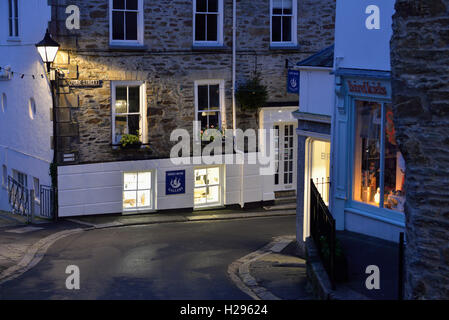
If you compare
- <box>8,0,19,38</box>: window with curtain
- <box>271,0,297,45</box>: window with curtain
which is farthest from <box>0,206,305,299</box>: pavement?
<box>8,0,19,38</box>: window with curtain

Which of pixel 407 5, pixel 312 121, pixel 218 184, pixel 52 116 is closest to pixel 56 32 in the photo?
pixel 52 116

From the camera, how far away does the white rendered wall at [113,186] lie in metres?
19.4

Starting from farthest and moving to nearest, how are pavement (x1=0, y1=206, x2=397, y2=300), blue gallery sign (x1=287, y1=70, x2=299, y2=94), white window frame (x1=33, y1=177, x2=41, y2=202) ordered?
white window frame (x1=33, y1=177, x2=41, y2=202) → blue gallery sign (x1=287, y1=70, x2=299, y2=94) → pavement (x1=0, y1=206, x2=397, y2=300)

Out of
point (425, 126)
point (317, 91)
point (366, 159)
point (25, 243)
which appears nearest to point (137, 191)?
point (25, 243)

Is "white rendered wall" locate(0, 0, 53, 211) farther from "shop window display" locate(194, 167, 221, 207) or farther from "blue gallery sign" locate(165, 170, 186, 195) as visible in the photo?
"shop window display" locate(194, 167, 221, 207)

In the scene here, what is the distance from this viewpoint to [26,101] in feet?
71.0

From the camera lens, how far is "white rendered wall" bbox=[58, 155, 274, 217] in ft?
63.8

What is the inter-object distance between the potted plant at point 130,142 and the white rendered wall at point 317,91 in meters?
6.26

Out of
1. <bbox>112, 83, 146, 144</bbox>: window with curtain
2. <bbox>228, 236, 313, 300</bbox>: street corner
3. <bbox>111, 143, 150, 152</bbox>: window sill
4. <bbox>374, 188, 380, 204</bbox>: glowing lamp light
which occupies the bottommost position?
<bbox>228, 236, 313, 300</bbox>: street corner

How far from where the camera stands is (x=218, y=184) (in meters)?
21.8

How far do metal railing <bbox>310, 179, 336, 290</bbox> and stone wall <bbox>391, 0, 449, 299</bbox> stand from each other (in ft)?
11.8

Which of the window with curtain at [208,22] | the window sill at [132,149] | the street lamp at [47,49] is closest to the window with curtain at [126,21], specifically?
the window with curtain at [208,22]

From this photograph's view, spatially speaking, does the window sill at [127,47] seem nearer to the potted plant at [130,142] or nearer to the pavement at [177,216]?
the potted plant at [130,142]

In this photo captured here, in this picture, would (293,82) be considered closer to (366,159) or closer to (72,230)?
(366,159)
